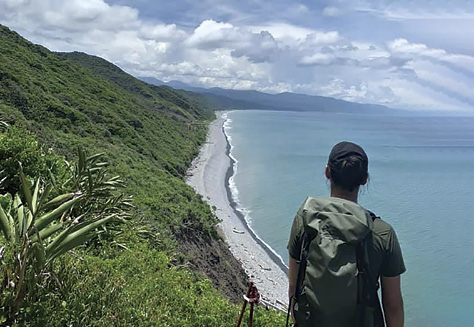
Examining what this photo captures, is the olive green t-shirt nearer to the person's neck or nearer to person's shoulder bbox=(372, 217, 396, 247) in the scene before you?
person's shoulder bbox=(372, 217, 396, 247)

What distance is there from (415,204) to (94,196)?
35.6m

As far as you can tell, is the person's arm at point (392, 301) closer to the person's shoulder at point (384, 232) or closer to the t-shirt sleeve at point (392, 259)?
the t-shirt sleeve at point (392, 259)

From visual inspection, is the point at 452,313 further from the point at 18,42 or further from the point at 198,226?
the point at 18,42

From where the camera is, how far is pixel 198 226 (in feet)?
53.7

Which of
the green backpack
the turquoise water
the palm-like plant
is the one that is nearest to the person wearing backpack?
the green backpack

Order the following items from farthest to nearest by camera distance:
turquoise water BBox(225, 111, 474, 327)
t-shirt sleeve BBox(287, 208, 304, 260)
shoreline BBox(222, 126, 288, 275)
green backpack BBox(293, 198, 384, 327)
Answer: shoreline BBox(222, 126, 288, 275), turquoise water BBox(225, 111, 474, 327), t-shirt sleeve BBox(287, 208, 304, 260), green backpack BBox(293, 198, 384, 327)

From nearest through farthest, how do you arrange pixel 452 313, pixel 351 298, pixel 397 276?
1. pixel 351 298
2. pixel 397 276
3. pixel 452 313

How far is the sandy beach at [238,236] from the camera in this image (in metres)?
17.6

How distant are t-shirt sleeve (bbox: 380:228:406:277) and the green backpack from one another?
103 millimetres

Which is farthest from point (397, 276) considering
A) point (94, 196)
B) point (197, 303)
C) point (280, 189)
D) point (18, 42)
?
point (18, 42)

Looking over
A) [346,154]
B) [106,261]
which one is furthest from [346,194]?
[106,261]

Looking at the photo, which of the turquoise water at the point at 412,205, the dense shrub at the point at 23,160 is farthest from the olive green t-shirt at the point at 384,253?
the dense shrub at the point at 23,160

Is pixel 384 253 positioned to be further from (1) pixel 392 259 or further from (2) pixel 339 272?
(2) pixel 339 272

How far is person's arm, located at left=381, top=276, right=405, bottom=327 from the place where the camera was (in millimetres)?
2322
